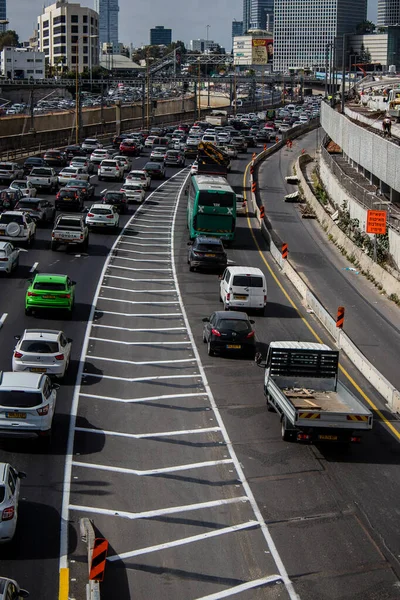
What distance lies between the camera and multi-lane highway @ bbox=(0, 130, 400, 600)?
53.7ft

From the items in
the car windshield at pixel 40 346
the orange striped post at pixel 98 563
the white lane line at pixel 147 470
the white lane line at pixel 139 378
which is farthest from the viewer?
the white lane line at pixel 139 378

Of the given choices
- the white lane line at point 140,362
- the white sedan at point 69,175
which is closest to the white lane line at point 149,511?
the white lane line at point 140,362

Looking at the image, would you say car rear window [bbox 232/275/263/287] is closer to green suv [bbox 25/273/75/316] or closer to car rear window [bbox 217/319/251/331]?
car rear window [bbox 217/319/251/331]

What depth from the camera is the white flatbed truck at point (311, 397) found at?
22047 mm

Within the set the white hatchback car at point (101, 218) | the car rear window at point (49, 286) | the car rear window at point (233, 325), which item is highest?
the white hatchback car at point (101, 218)

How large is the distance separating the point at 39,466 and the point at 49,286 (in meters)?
14.5

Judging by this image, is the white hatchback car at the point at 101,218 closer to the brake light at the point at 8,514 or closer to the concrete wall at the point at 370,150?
the concrete wall at the point at 370,150

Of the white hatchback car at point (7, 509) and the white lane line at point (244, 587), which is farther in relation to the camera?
the white hatchback car at point (7, 509)

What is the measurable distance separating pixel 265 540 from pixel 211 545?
983 millimetres

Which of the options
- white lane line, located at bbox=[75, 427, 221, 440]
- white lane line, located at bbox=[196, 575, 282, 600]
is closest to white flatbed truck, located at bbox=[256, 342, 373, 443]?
white lane line, located at bbox=[75, 427, 221, 440]

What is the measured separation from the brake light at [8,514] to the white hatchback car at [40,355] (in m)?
9.92

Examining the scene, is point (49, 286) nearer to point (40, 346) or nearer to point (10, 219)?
point (40, 346)

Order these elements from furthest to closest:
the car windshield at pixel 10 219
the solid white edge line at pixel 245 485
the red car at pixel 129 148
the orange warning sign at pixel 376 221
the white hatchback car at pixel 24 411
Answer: the red car at pixel 129 148, the car windshield at pixel 10 219, the orange warning sign at pixel 376 221, the white hatchback car at pixel 24 411, the solid white edge line at pixel 245 485

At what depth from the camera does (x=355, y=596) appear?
15.8 meters
